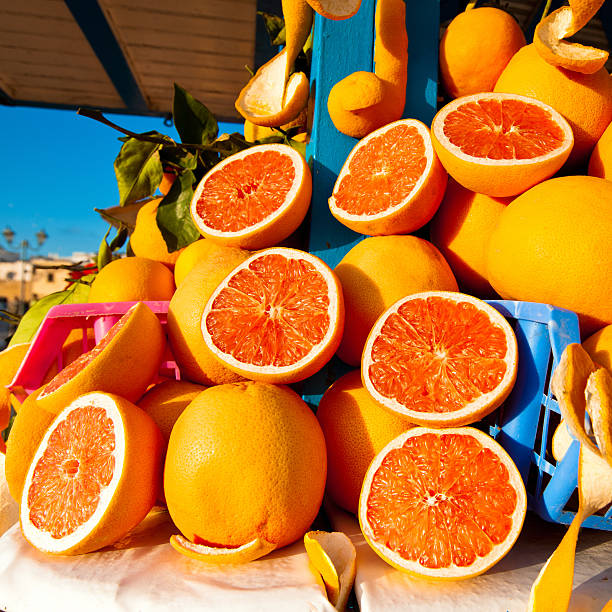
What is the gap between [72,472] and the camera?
91 cm

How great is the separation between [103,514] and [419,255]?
836 millimetres

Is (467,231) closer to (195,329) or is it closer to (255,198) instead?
(255,198)

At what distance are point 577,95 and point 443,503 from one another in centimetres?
101

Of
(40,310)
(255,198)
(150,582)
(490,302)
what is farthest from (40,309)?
(490,302)

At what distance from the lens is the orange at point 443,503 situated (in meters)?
0.75

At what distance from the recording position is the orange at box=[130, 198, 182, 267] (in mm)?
1655

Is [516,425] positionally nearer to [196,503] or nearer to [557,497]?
[557,497]

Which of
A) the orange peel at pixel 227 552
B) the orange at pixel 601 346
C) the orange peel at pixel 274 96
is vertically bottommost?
the orange peel at pixel 227 552

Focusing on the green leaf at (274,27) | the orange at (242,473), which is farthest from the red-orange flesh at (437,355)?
the green leaf at (274,27)

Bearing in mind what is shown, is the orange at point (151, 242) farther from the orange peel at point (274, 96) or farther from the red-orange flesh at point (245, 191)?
the orange peel at point (274, 96)

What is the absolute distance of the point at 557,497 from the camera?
0.78 metres

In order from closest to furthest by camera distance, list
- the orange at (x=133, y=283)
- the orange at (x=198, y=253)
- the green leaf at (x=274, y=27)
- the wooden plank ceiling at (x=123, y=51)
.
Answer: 1. the orange at (x=198, y=253)
2. the orange at (x=133, y=283)
3. the green leaf at (x=274, y=27)
4. the wooden plank ceiling at (x=123, y=51)

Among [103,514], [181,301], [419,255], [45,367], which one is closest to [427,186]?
[419,255]

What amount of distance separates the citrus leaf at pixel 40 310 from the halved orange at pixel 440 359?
3.98ft
